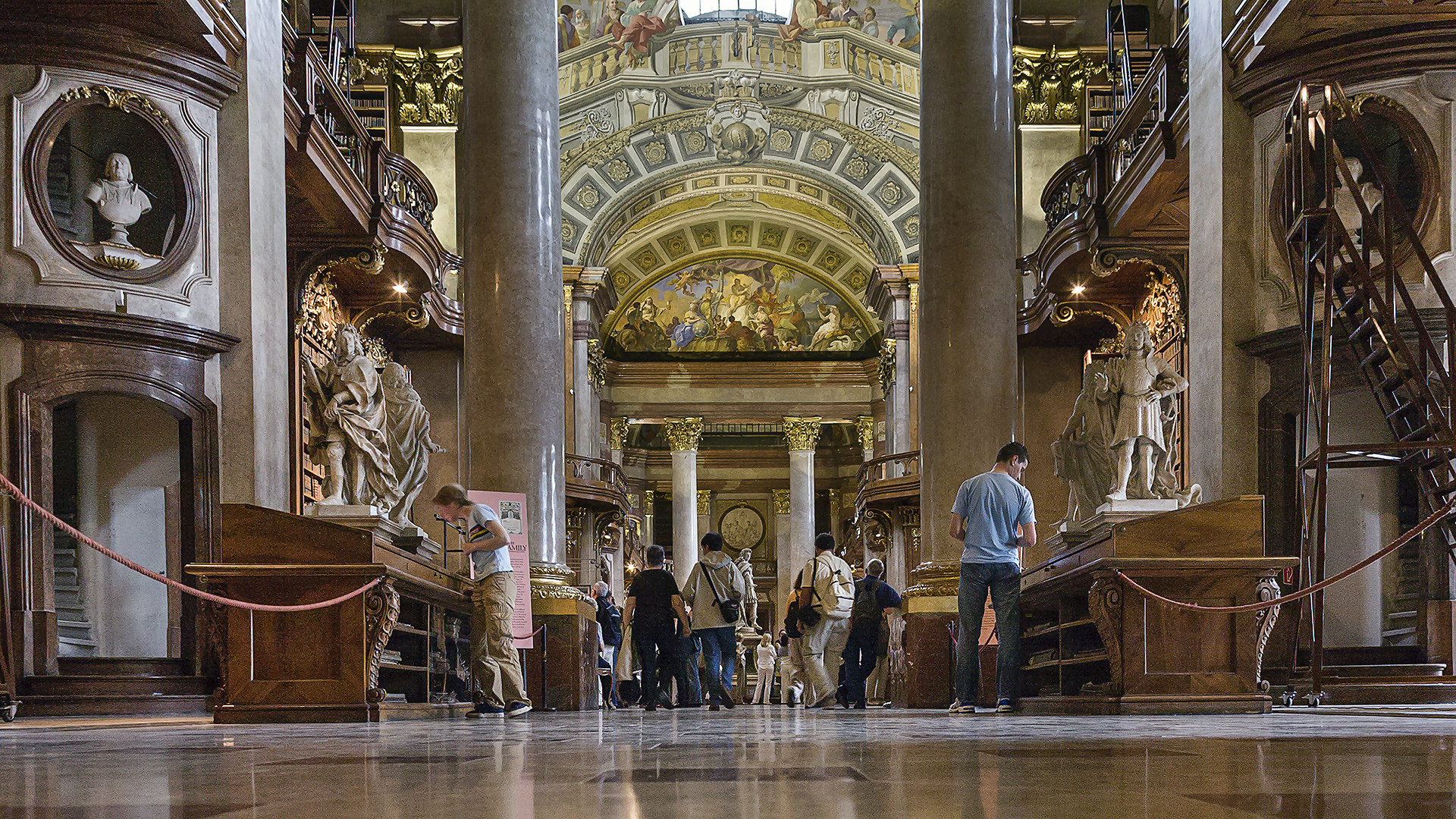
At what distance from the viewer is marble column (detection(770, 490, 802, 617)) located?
35906 mm

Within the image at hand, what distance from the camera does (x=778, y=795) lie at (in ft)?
7.93

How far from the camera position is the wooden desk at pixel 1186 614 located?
7.26 m

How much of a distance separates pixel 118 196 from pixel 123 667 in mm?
3316

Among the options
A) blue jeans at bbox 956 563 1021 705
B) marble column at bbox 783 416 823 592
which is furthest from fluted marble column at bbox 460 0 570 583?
marble column at bbox 783 416 823 592

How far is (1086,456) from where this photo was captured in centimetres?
1116

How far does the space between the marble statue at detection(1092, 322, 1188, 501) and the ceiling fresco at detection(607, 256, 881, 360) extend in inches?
1052

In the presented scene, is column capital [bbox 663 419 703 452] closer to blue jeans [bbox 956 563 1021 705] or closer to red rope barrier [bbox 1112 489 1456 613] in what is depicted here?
blue jeans [bbox 956 563 1021 705]

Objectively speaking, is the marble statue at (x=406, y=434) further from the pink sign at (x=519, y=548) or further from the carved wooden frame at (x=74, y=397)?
the carved wooden frame at (x=74, y=397)

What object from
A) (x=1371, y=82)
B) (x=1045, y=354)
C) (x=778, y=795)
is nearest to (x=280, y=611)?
(x=778, y=795)

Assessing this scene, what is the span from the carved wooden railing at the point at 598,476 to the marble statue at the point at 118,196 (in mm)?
14534

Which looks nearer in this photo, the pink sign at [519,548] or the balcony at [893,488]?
the pink sign at [519,548]

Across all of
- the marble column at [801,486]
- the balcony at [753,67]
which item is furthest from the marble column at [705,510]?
the balcony at [753,67]

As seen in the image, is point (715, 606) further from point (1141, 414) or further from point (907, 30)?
point (907, 30)

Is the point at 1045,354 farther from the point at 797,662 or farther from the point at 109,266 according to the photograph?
the point at 109,266
